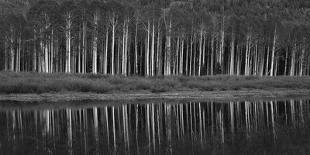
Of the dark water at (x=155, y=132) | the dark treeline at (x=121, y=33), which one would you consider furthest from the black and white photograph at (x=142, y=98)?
the dark treeline at (x=121, y=33)

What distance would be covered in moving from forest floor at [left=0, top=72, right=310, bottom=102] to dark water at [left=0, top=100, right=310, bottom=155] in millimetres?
14552

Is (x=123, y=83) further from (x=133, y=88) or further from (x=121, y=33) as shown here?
(x=121, y=33)

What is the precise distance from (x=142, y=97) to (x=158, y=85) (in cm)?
701

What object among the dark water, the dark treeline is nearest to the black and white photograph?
the dark water

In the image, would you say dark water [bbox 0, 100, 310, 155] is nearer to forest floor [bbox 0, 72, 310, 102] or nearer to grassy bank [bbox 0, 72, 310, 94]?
forest floor [bbox 0, 72, 310, 102]

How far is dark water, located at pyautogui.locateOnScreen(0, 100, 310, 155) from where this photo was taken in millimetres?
13758

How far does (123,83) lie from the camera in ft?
152

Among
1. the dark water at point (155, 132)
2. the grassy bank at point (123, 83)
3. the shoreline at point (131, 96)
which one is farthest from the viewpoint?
the grassy bank at point (123, 83)

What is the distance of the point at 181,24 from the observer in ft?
Answer: 222

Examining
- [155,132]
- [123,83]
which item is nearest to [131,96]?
[123,83]

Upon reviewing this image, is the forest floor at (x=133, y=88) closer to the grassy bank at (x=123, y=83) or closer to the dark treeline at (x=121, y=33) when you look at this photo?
the grassy bank at (x=123, y=83)

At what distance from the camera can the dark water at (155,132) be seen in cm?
1376

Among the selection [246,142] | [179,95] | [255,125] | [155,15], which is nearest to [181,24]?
[155,15]

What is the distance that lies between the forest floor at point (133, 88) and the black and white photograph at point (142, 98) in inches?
4.0
